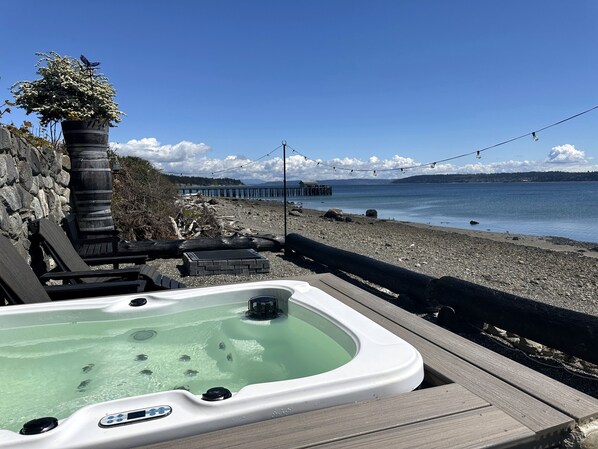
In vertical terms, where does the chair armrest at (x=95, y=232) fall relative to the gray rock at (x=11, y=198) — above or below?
below

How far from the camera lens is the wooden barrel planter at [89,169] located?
5.52 meters

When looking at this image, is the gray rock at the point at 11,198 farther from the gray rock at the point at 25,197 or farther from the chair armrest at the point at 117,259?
the chair armrest at the point at 117,259

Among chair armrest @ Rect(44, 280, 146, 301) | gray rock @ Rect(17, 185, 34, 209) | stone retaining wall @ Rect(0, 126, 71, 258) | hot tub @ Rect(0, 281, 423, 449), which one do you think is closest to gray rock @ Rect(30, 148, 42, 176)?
stone retaining wall @ Rect(0, 126, 71, 258)

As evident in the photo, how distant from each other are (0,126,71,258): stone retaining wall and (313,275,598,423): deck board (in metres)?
3.01

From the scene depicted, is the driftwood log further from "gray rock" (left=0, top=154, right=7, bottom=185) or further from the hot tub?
the hot tub

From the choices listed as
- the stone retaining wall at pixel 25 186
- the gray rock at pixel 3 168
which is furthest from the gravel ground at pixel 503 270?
the gray rock at pixel 3 168

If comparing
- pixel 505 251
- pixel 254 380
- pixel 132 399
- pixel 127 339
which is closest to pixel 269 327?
pixel 254 380

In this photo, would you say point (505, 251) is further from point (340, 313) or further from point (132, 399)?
point (132, 399)

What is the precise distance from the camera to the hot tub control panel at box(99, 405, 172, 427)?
54.2 inches

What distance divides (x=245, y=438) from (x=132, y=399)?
0.47m

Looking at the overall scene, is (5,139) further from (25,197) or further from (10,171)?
(25,197)

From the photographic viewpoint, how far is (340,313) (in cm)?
258

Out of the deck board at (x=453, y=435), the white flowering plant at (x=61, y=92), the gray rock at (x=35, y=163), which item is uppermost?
the white flowering plant at (x=61, y=92)

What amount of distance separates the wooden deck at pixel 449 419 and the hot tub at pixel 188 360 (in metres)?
0.09
